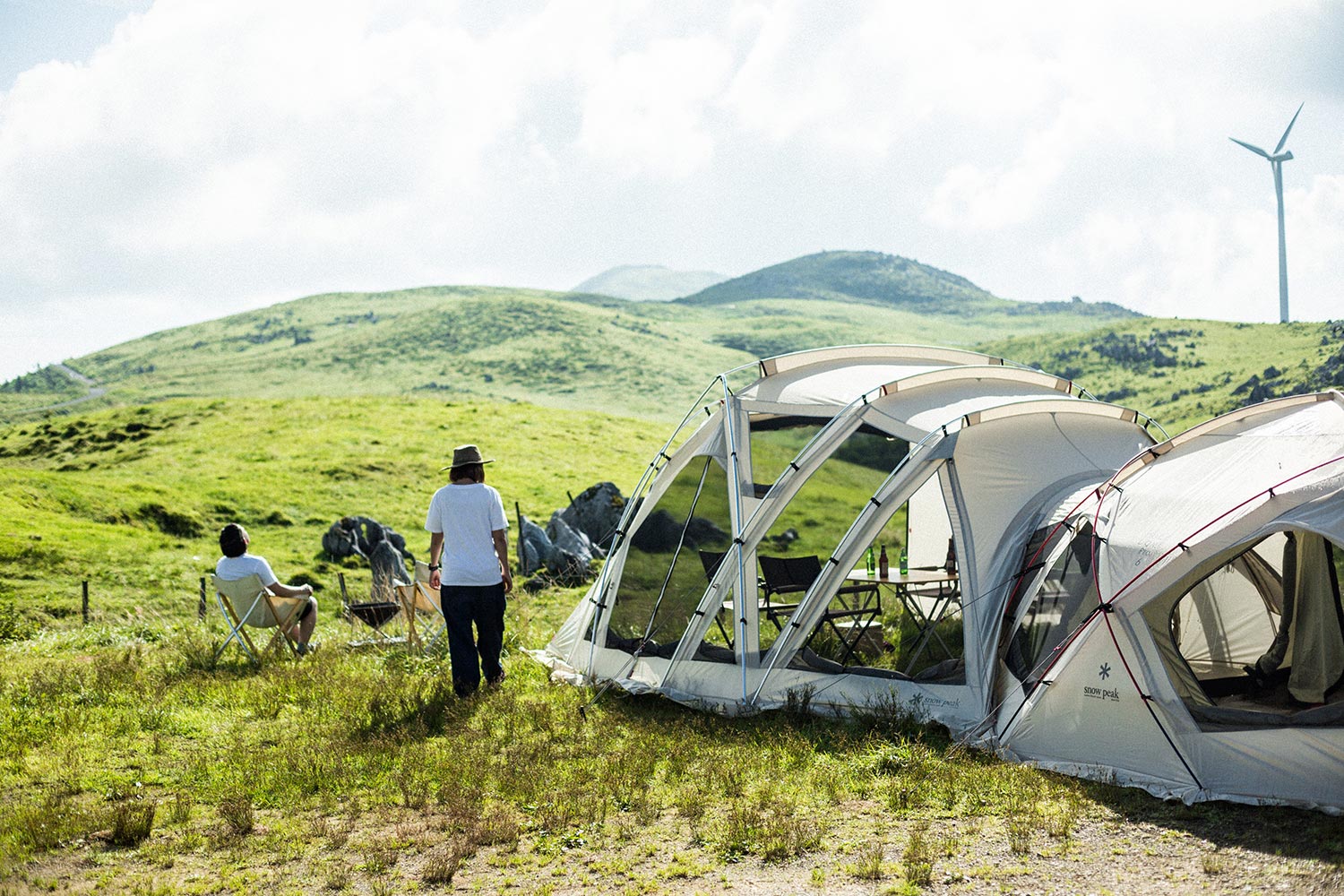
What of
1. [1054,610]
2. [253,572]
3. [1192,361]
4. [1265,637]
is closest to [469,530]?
[253,572]

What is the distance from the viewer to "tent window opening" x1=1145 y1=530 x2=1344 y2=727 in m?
7.03

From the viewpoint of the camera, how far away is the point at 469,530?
911 centimetres

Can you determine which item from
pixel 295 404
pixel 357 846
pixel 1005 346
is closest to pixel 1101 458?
pixel 357 846

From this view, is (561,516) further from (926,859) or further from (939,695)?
(926,859)

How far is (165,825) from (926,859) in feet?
15.0

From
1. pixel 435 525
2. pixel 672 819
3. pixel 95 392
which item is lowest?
pixel 672 819

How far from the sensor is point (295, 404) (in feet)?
174

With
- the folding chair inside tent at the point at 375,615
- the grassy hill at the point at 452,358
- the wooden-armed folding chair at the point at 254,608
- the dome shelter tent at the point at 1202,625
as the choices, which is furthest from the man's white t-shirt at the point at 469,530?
the grassy hill at the point at 452,358

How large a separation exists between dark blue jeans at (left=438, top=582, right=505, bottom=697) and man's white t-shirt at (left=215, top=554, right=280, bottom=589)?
2811 mm

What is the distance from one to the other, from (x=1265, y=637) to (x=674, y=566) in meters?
4.91

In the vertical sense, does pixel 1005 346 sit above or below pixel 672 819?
above

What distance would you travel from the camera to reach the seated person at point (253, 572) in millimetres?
11148

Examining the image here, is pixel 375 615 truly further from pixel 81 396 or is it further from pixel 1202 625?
pixel 81 396

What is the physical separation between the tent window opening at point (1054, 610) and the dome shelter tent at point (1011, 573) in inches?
0.7
